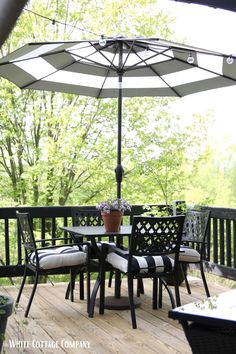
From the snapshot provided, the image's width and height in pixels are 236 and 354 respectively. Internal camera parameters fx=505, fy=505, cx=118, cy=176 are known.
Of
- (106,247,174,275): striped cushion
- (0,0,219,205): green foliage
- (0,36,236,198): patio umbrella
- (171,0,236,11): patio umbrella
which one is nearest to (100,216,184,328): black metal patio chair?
(106,247,174,275): striped cushion

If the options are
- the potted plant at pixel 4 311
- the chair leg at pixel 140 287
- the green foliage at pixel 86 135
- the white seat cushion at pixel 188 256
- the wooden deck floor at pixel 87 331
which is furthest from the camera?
the green foliage at pixel 86 135

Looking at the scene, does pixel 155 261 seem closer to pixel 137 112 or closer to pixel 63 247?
pixel 63 247

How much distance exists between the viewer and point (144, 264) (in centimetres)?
412

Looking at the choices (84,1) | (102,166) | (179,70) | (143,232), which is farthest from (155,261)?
(84,1)

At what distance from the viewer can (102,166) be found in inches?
417

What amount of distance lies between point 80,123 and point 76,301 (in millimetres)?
6113

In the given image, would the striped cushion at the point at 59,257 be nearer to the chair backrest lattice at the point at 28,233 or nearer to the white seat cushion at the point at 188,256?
the chair backrest lattice at the point at 28,233

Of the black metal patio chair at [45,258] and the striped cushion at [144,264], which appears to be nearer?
the striped cushion at [144,264]

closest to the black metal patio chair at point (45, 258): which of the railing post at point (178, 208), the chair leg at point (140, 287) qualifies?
the chair leg at point (140, 287)

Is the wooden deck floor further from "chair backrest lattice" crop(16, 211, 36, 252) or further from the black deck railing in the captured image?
the black deck railing

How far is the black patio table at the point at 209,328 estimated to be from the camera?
1.82 meters

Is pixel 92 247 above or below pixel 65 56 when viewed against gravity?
below

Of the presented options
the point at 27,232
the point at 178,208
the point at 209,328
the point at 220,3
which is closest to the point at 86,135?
the point at 178,208

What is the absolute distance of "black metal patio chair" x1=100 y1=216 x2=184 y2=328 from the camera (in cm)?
404
